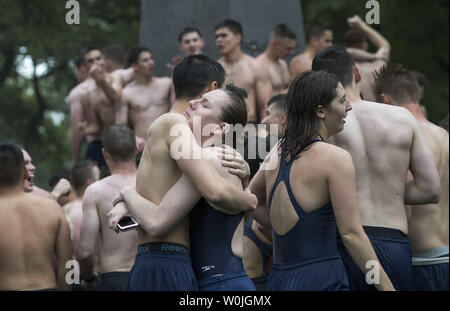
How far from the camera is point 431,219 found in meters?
7.01

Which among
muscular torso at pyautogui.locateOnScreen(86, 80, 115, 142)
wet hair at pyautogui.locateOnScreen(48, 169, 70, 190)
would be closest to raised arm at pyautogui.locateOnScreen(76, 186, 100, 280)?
wet hair at pyautogui.locateOnScreen(48, 169, 70, 190)

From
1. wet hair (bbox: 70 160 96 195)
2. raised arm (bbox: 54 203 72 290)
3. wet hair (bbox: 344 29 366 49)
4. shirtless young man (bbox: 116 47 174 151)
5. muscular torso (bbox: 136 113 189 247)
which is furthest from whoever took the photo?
wet hair (bbox: 344 29 366 49)

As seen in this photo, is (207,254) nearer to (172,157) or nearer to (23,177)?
(172,157)

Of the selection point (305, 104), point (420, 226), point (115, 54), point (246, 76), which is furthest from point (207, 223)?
point (115, 54)

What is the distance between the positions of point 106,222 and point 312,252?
8.99 ft

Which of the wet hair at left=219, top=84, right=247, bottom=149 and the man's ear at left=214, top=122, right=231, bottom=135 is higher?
the wet hair at left=219, top=84, right=247, bottom=149

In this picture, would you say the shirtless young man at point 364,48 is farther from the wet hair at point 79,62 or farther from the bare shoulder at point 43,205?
the bare shoulder at point 43,205

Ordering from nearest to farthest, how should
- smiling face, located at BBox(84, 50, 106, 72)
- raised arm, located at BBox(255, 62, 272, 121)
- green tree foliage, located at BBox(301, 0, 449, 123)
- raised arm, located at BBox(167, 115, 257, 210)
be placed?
raised arm, located at BBox(167, 115, 257, 210)
raised arm, located at BBox(255, 62, 272, 121)
smiling face, located at BBox(84, 50, 106, 72)
green tree foliage, located at BBox(301, 0, 449, 123)

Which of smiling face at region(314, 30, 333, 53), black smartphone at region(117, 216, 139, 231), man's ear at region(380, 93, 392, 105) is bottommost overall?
black smartphone at region(117, 216, 139, 231)

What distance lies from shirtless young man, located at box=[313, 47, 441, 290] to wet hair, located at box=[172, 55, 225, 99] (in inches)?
38.3

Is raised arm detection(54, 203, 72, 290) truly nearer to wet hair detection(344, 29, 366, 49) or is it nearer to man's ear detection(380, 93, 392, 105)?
man's ear detection(380, 93, 392, 105)

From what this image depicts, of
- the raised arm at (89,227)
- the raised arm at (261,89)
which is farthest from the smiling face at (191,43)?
the raised arm at (89,227)

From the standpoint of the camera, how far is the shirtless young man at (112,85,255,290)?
4.93 metres

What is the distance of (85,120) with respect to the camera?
1216cm
